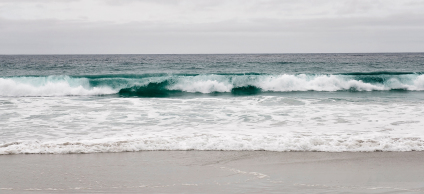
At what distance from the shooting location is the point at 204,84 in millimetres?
18922

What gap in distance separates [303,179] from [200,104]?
761 cm

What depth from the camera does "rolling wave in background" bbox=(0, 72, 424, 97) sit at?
17.6 metres

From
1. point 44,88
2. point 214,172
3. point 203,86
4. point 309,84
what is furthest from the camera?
point 309,84

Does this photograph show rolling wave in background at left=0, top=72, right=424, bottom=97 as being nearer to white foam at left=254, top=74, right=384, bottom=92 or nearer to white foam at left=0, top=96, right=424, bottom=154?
white foam at left=254, top=74, right=384, bottom=92

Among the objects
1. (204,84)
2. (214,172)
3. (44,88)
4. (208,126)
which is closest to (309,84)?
(204,84)

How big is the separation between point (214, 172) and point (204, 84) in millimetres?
14058

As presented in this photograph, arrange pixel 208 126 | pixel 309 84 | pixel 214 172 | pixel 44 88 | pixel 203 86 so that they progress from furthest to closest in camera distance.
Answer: pixel 309 84 → pixel 203 86 → pixel 44 88 → pixel 208 126 → pixel 214 172

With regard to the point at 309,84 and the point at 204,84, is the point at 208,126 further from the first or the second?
the point at 309,84

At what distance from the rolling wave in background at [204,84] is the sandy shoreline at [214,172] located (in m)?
11.9

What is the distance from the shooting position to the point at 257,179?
465 centimetres

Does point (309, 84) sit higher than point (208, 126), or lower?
higher

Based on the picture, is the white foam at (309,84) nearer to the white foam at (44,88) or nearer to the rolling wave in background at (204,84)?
the rolling wave in background at (204,84)

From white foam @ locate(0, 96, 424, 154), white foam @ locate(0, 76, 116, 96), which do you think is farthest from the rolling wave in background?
white foam @ locate(0, 96, 424, 154)

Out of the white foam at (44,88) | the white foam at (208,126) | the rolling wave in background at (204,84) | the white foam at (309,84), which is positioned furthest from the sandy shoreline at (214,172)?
the white foam at (309,84)
